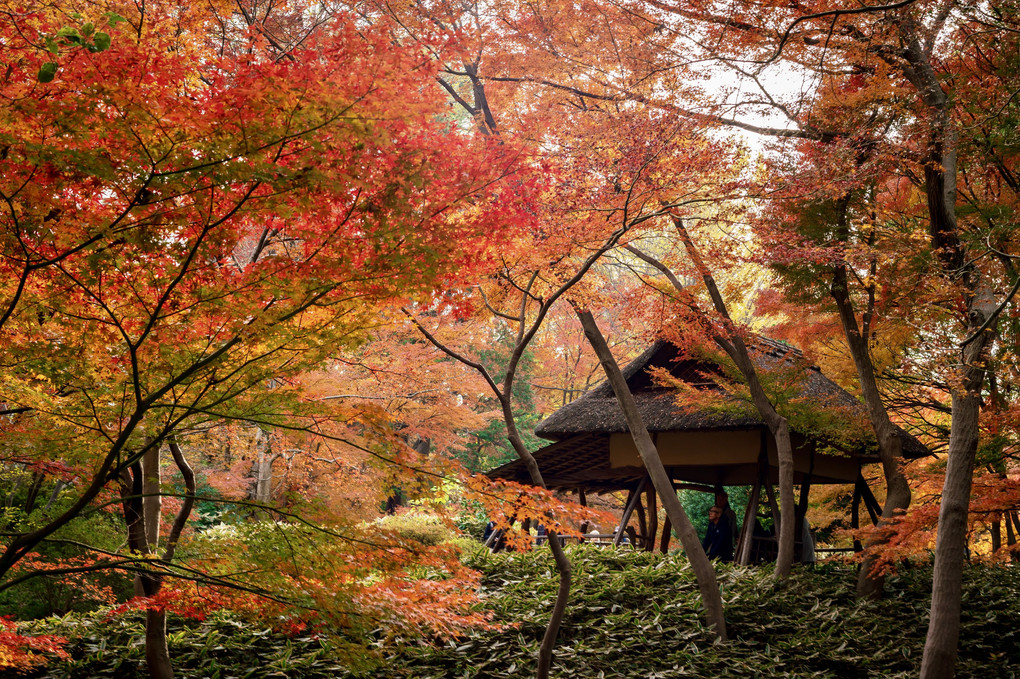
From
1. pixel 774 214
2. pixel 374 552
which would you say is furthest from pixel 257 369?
pixel 774 214

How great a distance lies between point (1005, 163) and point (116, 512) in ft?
39.7

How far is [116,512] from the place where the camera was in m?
10.1

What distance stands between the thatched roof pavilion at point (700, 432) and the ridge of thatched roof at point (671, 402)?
0.01m

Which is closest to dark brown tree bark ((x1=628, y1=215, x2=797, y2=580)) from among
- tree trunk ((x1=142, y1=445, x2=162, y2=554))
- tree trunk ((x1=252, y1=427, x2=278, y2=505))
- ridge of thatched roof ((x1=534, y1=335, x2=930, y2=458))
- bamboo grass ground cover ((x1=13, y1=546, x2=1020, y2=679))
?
bamboo grass ground cover ((x1=13, y1=546, x2=1020, y2=679))

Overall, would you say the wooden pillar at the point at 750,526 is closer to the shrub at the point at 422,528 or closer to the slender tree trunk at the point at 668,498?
the slender tree trunk at the point at 668,498

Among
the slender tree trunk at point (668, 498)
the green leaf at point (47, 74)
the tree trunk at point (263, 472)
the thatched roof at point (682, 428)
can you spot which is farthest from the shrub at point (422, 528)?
the green leaf at point (47, 74)

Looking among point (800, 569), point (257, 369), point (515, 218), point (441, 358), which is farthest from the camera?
point (441, 358)

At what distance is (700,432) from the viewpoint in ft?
34.9

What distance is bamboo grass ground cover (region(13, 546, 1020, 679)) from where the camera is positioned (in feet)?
20.9

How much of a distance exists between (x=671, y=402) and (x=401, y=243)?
7.68 meters

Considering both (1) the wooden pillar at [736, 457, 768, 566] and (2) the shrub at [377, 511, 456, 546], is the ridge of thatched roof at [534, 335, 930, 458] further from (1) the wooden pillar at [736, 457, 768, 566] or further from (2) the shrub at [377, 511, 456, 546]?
(2) the shrub at [377, 511, 456, 546]

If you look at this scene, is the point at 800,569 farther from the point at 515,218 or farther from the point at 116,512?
the point at 116,512

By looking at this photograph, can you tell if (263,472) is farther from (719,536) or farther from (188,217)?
(188,217)

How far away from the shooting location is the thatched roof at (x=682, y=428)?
991cm
